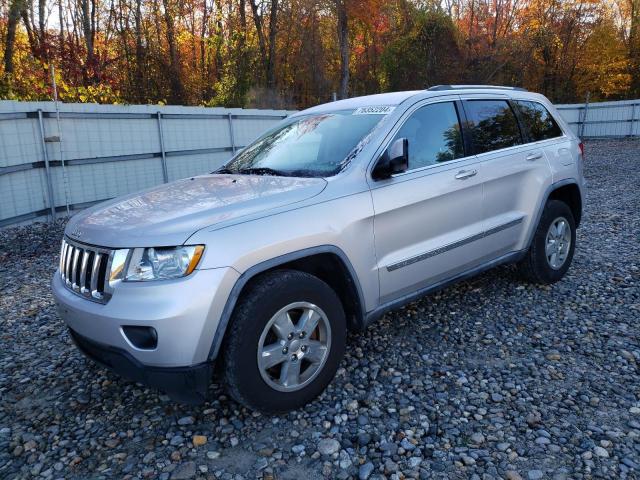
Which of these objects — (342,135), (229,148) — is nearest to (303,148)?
(342,135)

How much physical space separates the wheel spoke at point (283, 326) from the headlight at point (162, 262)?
21.9 inches

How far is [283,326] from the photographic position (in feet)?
8.99

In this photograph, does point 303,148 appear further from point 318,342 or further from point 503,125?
point 503,125

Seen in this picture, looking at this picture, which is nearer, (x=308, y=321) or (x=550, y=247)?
(x=308, y=321)

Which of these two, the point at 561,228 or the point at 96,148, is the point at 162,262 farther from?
the point at 96,148

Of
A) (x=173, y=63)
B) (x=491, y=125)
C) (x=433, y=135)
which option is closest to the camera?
(x=433, y=135)

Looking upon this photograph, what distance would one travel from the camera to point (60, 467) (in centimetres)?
257

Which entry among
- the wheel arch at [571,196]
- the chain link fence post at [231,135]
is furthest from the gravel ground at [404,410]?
the chain link fence post at [231,135]

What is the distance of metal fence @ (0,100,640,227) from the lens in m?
8.30

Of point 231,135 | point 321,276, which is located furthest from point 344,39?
point 321,276

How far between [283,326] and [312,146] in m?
1.47

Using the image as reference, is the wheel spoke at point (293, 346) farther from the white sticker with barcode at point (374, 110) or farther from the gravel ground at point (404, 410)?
the white sticker with barcode at point (374, 110)

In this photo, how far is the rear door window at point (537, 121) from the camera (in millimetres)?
4584

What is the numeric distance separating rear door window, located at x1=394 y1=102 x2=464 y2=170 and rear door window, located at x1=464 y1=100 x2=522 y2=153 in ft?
0.66
